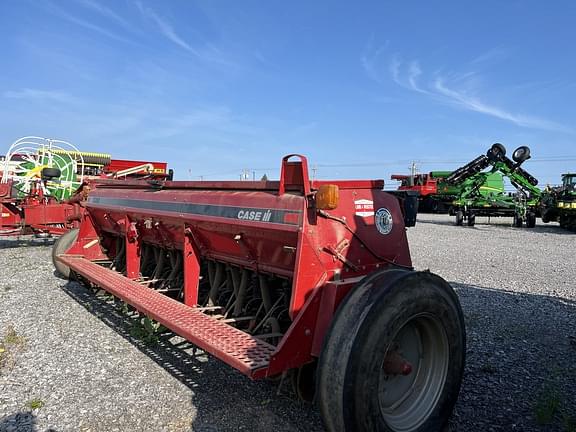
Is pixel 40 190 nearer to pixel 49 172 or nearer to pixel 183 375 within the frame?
pixel 49 172

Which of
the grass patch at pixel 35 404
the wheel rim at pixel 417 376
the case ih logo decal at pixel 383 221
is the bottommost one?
the grass patch at pixel 35 404

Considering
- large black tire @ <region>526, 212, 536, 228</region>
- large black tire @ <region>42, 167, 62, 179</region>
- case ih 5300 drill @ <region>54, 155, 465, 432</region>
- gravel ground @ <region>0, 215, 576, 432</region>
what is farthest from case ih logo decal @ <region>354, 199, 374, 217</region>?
large black tire @ <region>526, 212, 536, 228</region>

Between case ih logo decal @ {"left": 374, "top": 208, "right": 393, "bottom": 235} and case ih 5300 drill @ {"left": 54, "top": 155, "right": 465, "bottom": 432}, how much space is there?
1 centimetres

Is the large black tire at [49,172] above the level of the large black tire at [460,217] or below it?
above

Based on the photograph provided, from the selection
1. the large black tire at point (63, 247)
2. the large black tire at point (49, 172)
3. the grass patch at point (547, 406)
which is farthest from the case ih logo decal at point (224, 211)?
the large black tire at point (49, 172)

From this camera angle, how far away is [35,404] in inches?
121

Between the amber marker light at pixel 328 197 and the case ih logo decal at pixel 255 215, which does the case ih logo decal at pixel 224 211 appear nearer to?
the case ih logo decal at pixel 255 215

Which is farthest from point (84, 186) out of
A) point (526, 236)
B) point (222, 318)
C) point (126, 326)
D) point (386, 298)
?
point (526, 236)

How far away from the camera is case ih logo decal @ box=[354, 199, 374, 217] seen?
9.83 ft

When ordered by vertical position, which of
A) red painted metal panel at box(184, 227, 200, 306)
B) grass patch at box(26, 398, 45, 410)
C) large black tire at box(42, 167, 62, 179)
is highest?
large black tire at box(42, 167, 62, 179)

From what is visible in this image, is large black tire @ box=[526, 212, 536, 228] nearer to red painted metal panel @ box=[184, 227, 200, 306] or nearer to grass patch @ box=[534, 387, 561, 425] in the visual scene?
grass patch @ box=[534, 387, 561, 425]

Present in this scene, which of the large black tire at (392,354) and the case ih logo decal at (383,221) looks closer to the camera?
the large black tire at (392,354)

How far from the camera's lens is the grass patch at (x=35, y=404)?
120 inches

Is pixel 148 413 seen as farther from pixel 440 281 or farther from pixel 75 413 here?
pixel 440 281
